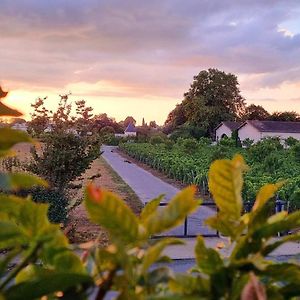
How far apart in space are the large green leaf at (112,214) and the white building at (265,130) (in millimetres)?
53177

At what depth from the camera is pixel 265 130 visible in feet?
176

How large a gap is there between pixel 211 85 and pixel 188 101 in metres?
3.28

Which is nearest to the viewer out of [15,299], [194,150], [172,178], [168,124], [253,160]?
[15,299]

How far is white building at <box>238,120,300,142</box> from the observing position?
53531 millimetres

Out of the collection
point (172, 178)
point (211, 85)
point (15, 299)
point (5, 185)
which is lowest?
point (172, 178)

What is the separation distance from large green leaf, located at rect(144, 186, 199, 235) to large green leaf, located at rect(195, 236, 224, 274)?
12cm

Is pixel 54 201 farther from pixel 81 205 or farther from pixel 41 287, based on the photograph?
pixel 41 287

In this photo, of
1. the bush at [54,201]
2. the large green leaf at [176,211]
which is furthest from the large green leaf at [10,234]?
the bush at [54,201]

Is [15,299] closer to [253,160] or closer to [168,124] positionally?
[253,160]

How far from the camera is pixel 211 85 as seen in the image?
61719mm

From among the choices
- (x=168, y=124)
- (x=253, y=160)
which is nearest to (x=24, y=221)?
(x=253, y=160)

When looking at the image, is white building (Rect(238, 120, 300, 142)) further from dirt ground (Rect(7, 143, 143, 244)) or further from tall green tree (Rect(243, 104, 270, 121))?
dirt ground (Rect(7, 143, 143, 244))

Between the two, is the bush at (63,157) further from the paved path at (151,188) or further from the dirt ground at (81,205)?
the paved path at (151,188)

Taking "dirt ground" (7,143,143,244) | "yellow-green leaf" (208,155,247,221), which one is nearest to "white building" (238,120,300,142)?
"dirt ground" (7,143,143,244)
